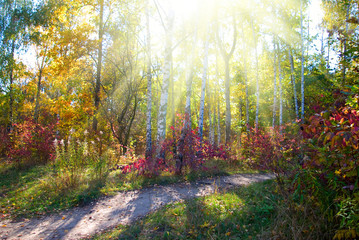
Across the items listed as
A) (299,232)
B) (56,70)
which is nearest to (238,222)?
(299,232)

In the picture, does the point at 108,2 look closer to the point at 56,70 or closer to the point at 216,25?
the point at 56,70

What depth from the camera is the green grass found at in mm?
3367

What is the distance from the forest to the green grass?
0.03 metres

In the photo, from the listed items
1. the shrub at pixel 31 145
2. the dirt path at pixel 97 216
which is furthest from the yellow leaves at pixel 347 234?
the shrub at pixel 31 145

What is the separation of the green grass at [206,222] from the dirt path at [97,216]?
0.51m

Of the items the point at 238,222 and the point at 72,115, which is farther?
the point at 72,115

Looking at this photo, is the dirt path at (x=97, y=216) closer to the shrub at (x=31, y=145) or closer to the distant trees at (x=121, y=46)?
the distant trees at (x=121, y=46)

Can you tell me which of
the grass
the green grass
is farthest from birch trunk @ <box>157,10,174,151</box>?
the green grass

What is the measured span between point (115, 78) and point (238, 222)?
12384mm

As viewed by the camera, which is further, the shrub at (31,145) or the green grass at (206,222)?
the shrub at (31,145)

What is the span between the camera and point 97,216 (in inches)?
192

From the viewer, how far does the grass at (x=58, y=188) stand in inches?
213

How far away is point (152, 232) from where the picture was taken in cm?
360

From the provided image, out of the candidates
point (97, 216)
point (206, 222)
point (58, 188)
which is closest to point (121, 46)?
point (58, 188)
